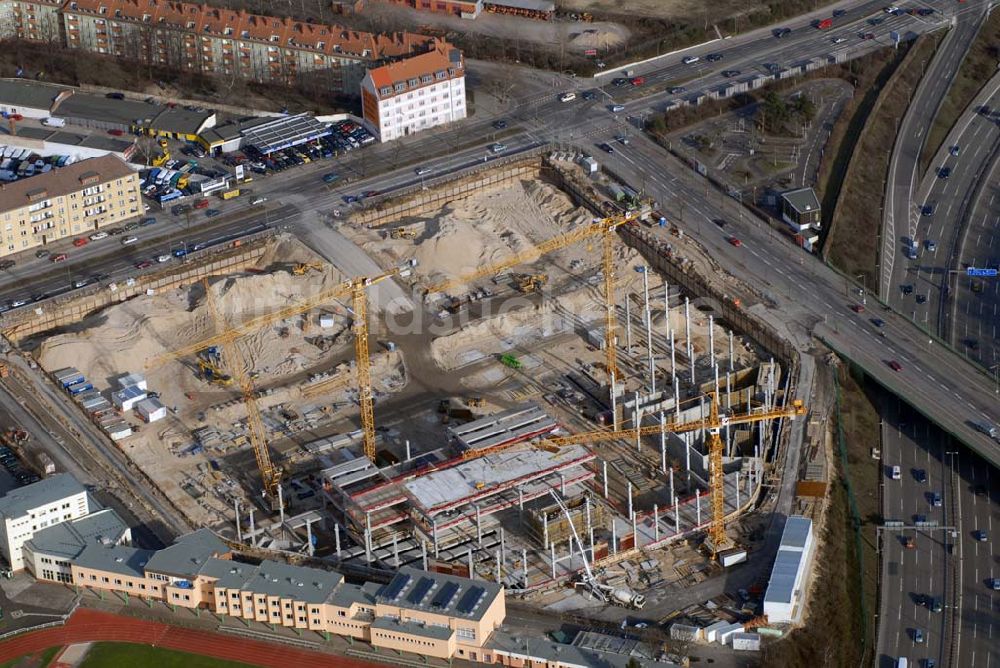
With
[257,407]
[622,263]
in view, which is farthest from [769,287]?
[257,407]

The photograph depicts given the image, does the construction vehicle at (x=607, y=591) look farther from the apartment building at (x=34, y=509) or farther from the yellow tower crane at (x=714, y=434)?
the apartment building at (x=34, y=509)

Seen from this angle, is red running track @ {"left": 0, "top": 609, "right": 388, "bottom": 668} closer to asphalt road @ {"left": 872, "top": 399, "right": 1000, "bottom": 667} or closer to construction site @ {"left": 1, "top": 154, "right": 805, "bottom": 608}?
construction site @ {"left": 1, "top": 154, "right": 805, "bottom": 608}

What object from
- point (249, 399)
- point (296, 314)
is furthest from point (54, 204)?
point (249, 399)

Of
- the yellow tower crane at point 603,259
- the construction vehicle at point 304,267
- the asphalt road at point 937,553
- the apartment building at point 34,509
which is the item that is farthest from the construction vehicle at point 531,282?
the apartment building at point 34,509

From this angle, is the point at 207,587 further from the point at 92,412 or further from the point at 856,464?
the point at 856,464

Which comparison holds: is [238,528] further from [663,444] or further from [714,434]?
[714,434]
